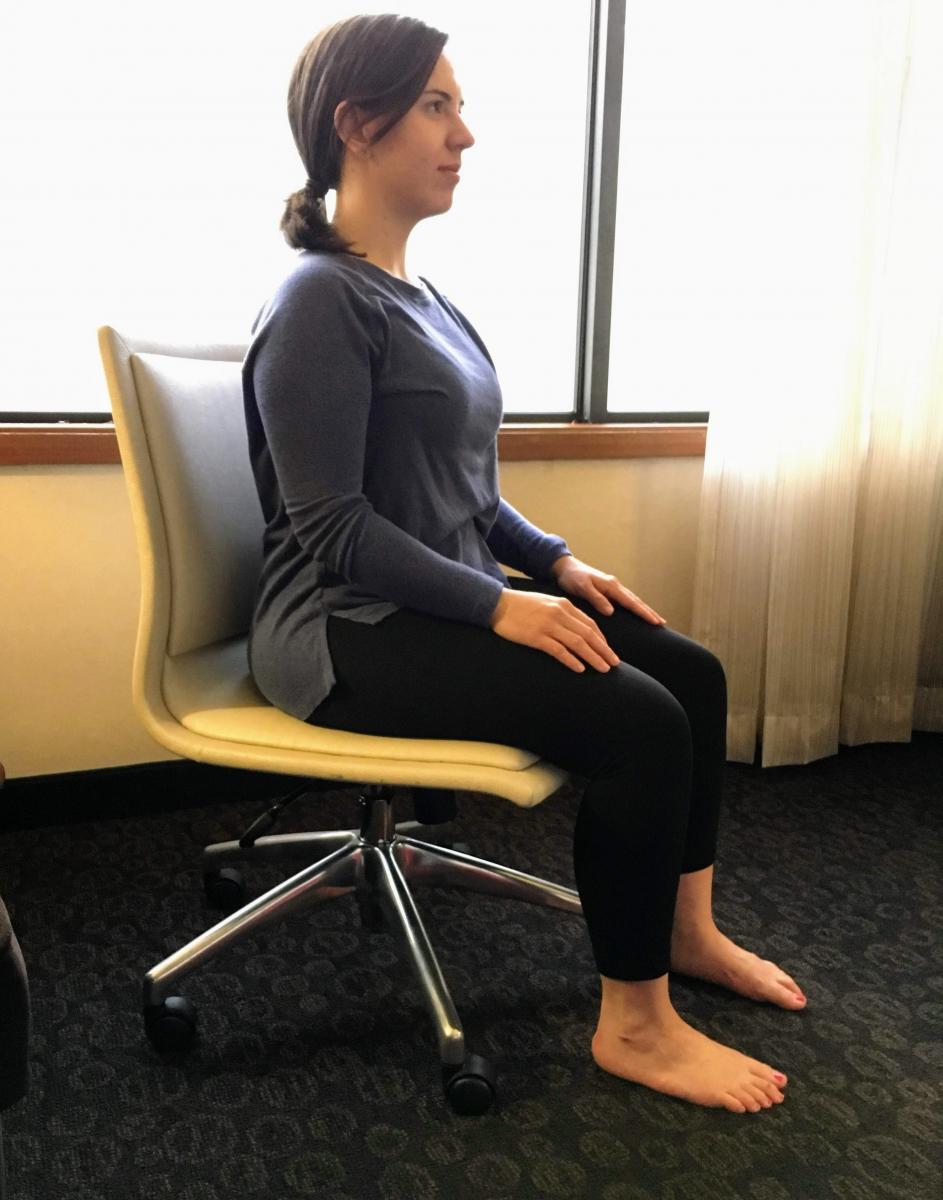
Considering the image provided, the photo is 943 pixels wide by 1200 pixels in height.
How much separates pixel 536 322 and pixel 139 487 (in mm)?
1235

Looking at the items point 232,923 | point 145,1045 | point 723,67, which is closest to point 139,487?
point 232,923

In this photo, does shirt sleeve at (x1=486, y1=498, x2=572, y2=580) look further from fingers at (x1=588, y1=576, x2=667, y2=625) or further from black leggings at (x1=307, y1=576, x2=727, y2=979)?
black leggings at (x1=307, y1=576, x2=727, y2=979)

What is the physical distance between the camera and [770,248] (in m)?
2.01

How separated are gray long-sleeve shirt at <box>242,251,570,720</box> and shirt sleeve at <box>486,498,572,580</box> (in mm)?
164

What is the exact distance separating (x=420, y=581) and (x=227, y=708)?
283 millimetres

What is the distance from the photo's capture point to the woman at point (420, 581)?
114cm

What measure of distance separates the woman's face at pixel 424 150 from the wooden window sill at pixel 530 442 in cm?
72

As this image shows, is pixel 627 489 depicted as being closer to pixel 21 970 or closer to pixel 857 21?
pixel 857 21

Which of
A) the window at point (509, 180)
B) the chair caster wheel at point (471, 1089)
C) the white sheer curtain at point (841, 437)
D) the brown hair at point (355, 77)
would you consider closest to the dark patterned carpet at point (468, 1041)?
the chair caster wheel at point (471, 1089)

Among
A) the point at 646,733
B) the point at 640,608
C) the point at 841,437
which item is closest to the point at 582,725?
the point at 646,733

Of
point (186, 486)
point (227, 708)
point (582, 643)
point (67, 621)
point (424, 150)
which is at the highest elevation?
point (424, 150)

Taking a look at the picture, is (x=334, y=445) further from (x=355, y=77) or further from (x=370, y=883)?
(x=370, y=883)

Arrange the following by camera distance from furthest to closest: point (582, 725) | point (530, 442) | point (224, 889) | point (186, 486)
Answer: point (530, 442) → point (224, 889) → point (186, 486) → point (582, 725)

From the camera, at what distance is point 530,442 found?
6.80 ft
